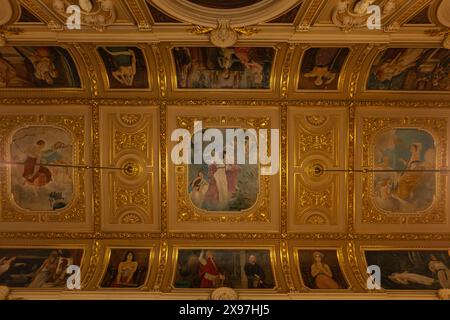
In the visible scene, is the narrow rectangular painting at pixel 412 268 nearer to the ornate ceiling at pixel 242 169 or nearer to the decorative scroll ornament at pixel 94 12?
the ornate ceiling at pixel 242 169

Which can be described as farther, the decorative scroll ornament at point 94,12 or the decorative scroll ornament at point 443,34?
the decorative scroll ornament at point 443,34

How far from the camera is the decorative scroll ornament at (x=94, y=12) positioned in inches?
294

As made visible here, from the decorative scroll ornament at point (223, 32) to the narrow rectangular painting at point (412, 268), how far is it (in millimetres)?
6341

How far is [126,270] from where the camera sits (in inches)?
387

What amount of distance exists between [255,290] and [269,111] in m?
4.50

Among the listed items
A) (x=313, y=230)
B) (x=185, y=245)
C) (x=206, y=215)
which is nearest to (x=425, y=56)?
(x=313, y=230)

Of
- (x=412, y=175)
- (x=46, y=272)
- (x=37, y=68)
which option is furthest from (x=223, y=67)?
(x=46, y=272)

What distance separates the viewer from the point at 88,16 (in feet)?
25.7

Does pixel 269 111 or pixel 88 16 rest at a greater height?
Answer: pixel 88 16

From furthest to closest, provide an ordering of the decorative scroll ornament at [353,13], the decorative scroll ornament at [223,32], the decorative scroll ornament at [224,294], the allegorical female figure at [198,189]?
1. the allegorical female figure at [198,189]
2. the decorative scroll ornament at [224,294]
3. the decorative scroll ornament at [223,32]
4. the decorative scroll ornament at [353,13]

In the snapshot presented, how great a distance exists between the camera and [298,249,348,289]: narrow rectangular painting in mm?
9391

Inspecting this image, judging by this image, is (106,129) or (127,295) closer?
(127,295)

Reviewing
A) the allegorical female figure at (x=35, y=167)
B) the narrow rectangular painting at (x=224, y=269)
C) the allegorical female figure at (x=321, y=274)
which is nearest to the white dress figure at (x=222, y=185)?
the narrow rectangular painting at (x=224, y=269)

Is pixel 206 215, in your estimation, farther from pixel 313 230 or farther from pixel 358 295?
pixel 358 295
